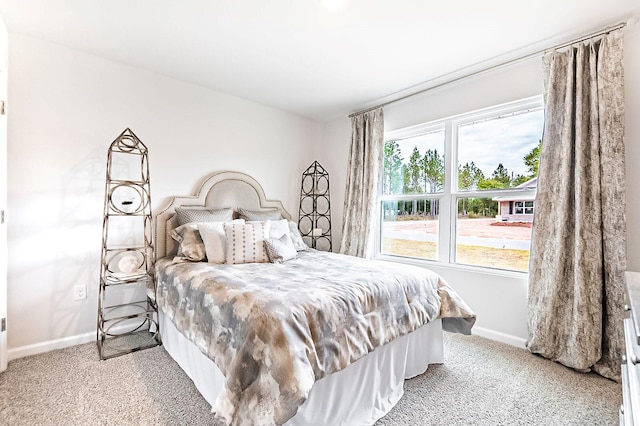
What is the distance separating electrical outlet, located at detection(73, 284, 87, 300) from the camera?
248cm

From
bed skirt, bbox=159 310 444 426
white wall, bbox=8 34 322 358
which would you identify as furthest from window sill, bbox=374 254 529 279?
white wall, bbox=8 34 322 358

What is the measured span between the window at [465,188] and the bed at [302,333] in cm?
97

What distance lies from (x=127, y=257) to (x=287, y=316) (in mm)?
1758

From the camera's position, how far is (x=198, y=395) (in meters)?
1.80

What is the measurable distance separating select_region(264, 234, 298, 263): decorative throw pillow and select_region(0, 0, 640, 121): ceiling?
156cm

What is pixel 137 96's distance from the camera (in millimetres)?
2775

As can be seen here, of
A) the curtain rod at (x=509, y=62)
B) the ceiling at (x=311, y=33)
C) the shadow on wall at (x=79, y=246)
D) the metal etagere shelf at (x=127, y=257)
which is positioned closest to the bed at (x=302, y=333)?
the metal etagere shelf at (x=127, y=257)

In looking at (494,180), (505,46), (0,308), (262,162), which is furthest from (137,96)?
(494,180)

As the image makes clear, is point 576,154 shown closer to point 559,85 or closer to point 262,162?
point 559,85

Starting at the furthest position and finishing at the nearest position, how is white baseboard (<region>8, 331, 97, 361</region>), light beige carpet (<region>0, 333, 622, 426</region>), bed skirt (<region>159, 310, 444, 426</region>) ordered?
white baseboard (<region>8, 331, 97, 361</region>) → light beige carpet (<region>0, 333, 622, 426</region>) → bed skirt (<region>159, 310, 444, 426</region>)

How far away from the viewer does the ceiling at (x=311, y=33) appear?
1942 mm

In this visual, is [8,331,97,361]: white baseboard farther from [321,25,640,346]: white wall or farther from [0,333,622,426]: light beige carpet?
[321,25,640,346]: white wall

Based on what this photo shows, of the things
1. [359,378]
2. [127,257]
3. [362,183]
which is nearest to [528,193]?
[362,183]

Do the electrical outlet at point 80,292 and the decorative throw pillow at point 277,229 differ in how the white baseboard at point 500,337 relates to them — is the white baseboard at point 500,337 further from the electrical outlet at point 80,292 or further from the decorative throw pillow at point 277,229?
the electrical outlet at point 80,292
